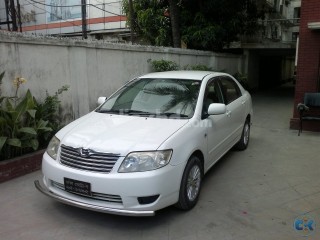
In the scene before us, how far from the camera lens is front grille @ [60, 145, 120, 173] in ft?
11.2

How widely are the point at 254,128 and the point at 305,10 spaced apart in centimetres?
309

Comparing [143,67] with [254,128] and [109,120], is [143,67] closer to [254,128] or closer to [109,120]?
[254,128]

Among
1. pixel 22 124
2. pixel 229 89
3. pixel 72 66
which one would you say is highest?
pixel 72 66

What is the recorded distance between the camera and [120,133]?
12.3 feet

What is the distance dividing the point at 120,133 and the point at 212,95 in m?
1.77

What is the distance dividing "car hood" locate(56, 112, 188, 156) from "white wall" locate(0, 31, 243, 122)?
200cm

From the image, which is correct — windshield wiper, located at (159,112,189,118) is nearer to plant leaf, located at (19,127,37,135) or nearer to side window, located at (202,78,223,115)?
side window, located at (202,78,223,115)

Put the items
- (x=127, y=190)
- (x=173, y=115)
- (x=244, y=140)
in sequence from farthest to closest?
(x=244, y=140)
(x=173, y=115)
(x=127, y=190)

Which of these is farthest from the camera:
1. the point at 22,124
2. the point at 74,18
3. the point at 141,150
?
the point at 74,18

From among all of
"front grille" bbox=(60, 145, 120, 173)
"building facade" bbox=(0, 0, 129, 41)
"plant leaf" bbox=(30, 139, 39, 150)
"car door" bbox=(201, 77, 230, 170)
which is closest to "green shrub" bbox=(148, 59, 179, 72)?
"car door" bbox=(201, 77, 230, 170)

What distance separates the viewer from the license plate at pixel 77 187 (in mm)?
3421

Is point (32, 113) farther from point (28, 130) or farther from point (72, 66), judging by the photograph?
point (72, 66)

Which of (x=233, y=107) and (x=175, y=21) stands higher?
(x=175, y=21)

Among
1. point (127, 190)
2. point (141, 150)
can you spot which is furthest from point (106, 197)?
point (141, 150)
